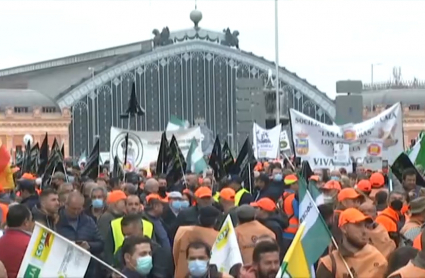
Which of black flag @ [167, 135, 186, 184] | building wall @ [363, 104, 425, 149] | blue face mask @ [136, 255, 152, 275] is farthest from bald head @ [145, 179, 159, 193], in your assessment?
building wall @ [363, 104, 425, 149]

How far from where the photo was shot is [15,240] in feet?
26.2

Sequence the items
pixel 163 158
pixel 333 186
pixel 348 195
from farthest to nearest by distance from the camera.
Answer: pixel 163 158 < pixel 333 186 < pixel 348 195

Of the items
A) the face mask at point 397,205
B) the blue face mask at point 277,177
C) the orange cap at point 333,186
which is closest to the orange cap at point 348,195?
the face mask at point 397,205

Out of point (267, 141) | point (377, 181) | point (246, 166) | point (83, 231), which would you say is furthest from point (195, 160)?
point (83, 231)

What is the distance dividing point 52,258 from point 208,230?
298 centimetres

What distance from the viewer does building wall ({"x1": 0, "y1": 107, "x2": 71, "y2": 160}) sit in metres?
71.2

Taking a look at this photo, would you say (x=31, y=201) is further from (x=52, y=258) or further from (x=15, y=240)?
(x=52, y=258)

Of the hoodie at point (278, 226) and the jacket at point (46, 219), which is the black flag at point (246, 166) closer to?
the hoodie at point (278, 226)

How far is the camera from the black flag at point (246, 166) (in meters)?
17.8

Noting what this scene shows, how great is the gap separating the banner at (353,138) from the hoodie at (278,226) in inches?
337

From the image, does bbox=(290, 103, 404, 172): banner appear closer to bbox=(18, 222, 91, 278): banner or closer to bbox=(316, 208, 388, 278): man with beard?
bbox=(316, 208, 388, 278): man with beard

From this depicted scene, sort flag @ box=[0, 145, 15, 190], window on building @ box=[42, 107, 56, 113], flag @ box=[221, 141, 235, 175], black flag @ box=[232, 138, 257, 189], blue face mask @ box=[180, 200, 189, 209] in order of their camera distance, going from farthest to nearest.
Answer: window on building @ box=[42, 107, 56, 113], flag @ box=[221, 141, 235, 175], black flag @ box=[232, 138, 257, 189], flag @ box=[0, 145, 15, 190], blue face mask @ box=[180, 200, 189, 209]

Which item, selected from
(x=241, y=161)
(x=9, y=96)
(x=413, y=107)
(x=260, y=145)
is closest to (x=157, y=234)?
(x=241, y=161)

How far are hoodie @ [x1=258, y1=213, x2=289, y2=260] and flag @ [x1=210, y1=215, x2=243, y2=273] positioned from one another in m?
2.07
